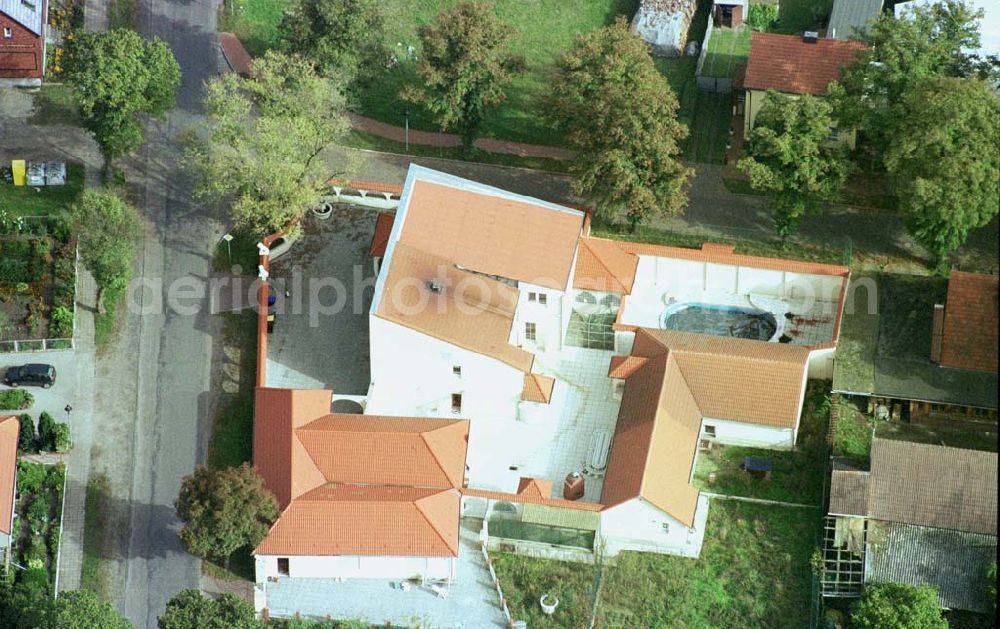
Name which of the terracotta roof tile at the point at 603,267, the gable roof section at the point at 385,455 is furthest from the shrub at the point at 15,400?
the terracotta roof tile at the point at 603,267

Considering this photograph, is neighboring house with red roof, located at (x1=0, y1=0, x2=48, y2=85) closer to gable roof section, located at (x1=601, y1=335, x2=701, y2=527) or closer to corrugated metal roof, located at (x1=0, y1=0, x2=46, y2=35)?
corrugated metal roof, located at (x1=0, y1=0, x2=46, y2=35)

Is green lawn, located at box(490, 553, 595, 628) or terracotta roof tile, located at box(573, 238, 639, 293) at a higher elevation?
A: terracotta roof tile, located at box(573, 238, 639, 293)

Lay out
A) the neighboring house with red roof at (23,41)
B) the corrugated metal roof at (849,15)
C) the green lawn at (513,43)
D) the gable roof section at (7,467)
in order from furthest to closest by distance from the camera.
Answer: the green lawn at (513,43)
the corrugated metal roof at (849,15)
the neighboring house with red roof at (23,41)
the gable roof section at (7,467)

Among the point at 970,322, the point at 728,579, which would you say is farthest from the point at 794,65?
the point at 728,579

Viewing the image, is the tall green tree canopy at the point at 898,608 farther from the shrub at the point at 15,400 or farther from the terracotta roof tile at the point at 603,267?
the shrub at the point at 15,400

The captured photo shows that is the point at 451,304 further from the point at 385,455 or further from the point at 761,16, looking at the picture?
the point at 761,16

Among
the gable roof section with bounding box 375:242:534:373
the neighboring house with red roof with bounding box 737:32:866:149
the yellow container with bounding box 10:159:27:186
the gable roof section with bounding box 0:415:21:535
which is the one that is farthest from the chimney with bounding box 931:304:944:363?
the yellow container with bounding box 10:159:27:186
